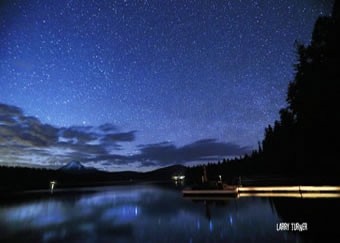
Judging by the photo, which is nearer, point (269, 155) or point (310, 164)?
point (310, 164)

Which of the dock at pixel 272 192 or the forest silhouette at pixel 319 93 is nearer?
the forest silhouette at pixel 319 93

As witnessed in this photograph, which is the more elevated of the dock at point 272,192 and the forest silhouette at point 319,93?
the forest silhouette at point 319,93

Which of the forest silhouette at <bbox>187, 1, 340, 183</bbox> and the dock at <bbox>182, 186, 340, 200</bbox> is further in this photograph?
the dock at <bbox>182, 186, 340, 200</bbox>

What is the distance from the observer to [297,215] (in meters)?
14.6

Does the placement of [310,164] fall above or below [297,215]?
above

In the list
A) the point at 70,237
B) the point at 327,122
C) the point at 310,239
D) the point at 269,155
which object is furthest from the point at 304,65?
the point at 269,155

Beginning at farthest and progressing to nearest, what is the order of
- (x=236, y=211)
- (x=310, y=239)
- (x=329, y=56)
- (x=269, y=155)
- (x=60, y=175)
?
(x=60, y=175)
(x=269, y=155)
(x=329, y=56)
(x=236, y=211)
(x=310, y=239)

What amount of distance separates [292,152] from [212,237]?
42135mm

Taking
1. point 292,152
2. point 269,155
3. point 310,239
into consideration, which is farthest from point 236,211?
point 269,155

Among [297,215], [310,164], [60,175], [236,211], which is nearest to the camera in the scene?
[297,215]

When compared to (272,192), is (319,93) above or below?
above

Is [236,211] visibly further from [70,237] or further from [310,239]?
[70,237]

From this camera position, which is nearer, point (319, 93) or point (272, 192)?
Result: point (319, 93)

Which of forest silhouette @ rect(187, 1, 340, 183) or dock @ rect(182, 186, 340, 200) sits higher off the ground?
forest silhouette @ rect(187, 1, 340, 183)
